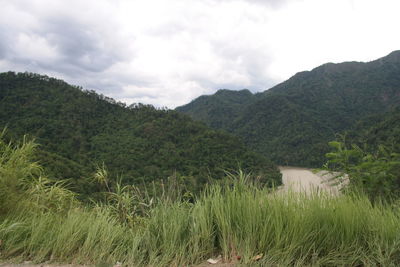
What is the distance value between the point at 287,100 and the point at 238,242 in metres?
106

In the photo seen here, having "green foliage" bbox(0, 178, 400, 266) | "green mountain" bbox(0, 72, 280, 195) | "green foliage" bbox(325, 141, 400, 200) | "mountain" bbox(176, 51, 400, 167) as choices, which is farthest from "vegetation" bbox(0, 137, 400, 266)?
"mountain" bbox(176, 51, 400, 167)

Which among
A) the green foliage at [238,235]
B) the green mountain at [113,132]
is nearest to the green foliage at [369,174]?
the green foliage at [238,235]

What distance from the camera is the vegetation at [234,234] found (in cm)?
161

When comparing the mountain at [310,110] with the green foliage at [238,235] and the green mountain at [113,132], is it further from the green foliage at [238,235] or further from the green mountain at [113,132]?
the green foliage at [238,235]

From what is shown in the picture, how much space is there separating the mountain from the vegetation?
62.2 metres

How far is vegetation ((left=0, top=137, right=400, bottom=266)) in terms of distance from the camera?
1.61 meters

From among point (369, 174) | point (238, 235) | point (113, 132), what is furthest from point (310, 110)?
point (238, 235)

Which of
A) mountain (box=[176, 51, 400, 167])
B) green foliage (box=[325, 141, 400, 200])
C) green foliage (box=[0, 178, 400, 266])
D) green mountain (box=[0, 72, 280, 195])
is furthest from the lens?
mountain (box=[176, 51, 400, 167])

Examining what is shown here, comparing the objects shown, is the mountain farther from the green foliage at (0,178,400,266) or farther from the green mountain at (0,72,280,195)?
the green foliage at (0,178,400,266)

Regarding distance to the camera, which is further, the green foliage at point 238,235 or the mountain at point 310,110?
the mountain at point 310,110

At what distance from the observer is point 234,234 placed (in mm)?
1743

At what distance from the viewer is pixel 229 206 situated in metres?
1.82

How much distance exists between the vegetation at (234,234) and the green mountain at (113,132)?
1330 inches

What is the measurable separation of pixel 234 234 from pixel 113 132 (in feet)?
198
